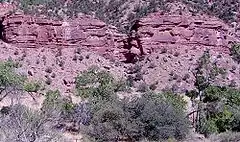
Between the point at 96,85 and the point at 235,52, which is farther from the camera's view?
the point at 235,52

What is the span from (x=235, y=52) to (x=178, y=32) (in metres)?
6.39

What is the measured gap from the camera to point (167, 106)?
115ft

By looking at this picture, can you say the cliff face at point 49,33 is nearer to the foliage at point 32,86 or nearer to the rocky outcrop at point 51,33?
the rocky outcrop at point 51,33

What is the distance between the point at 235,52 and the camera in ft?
189

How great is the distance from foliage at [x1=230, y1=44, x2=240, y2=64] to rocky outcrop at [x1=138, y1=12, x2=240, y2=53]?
89cm

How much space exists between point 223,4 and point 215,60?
10790mm

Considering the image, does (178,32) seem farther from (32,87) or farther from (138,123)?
(138,123)

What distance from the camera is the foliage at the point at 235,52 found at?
187ft

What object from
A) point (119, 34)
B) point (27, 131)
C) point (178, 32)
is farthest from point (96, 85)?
point (27, 131)

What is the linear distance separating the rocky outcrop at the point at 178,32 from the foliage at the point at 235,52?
89cm

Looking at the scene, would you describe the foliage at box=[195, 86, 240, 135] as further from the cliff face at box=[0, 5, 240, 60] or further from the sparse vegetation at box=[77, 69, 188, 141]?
the cliff face at box=[0, 5, 240, 60]

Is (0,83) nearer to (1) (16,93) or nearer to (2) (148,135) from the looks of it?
(1) (16,93)

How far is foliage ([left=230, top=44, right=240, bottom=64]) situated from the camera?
187 feet

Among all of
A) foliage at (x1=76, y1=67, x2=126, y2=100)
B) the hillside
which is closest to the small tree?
the hillside
